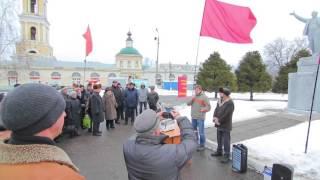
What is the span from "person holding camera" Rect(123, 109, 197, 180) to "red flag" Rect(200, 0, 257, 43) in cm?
628

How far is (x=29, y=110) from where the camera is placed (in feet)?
4.46

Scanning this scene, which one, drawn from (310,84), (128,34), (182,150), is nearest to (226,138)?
(182,150)

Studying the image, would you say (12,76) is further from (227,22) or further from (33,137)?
(33,137)

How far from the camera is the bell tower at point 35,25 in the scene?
59.5 metres

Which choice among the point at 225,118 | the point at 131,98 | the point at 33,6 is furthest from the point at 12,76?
the point at 225,118

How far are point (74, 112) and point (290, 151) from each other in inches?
276

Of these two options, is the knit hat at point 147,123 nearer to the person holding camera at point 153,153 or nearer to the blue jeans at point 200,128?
the person holding camera at point 153,153

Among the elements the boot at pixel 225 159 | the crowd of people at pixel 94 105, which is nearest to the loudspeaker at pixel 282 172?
the boot at pixel 225 159

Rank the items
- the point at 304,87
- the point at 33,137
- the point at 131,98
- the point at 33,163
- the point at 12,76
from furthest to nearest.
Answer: the point at 12,76, the point at 304,87, the point at 131,98, the point at 33,137, the point at 33,163

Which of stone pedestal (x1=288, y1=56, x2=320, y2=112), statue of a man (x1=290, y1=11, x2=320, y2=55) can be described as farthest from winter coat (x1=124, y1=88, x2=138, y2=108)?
statue of a man (x1=290, y1=11, x2=320, y2=55)

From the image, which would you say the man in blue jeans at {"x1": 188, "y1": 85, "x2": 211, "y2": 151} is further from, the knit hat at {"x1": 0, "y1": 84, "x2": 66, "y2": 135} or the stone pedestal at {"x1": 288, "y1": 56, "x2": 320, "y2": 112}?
the stone pedestal at {"x1": 288, "y1": 56, "x2": 320, "y2": 112}

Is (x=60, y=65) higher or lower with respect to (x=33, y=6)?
lower

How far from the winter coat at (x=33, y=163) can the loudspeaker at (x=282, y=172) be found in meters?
4.01

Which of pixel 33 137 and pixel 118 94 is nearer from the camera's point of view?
pixel 33 137
